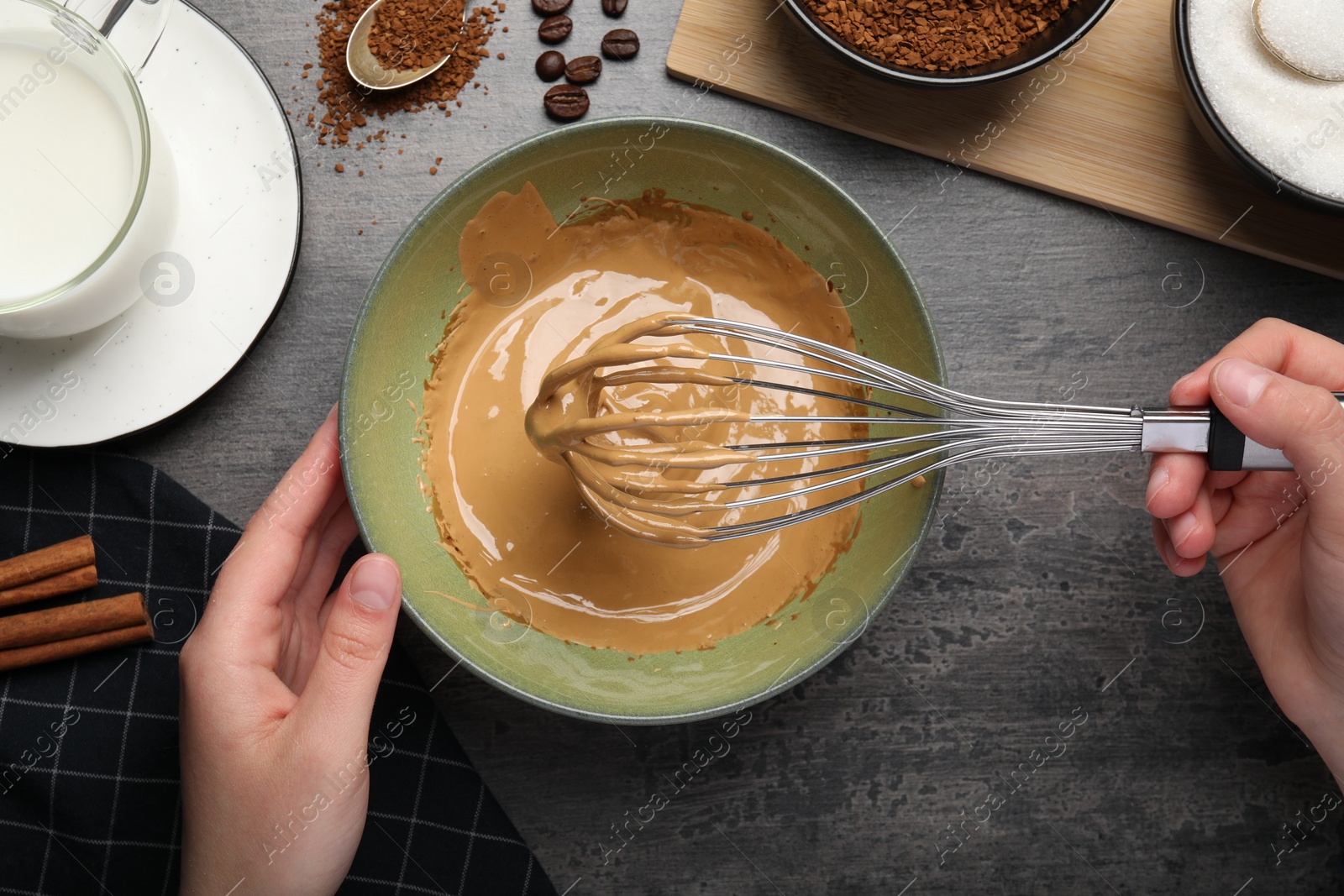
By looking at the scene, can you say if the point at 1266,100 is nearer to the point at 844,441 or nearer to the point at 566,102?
the point at 844,441

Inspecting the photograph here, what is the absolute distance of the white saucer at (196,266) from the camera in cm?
104

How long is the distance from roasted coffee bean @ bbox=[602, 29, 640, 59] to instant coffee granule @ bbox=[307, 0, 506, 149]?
16cm

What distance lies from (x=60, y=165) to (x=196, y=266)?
0.17m

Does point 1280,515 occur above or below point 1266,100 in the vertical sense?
below

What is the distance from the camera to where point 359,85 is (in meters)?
1.11

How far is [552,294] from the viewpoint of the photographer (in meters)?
1.06

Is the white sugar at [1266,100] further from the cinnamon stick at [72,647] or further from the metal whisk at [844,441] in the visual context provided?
the cinnamon stick at [72,647]

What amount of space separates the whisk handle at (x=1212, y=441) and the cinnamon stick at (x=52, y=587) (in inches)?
48.5

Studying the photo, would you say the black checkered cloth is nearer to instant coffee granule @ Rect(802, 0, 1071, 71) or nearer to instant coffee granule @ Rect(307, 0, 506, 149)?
instant coffee granule @ Rect(307, 0, 506, 149)

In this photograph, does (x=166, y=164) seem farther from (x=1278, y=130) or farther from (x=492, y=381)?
(x=1278, y=130)

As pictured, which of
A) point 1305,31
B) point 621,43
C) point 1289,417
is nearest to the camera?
point 1289,417

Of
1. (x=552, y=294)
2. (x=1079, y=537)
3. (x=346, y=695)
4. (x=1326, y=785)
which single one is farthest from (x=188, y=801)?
(x=1326, y=785)

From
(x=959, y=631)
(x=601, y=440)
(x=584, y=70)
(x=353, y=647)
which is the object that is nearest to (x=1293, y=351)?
(x=959, y=631)

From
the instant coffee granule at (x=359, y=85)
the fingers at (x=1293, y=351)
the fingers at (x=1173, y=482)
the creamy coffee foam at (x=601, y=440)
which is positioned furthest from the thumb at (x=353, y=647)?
the fingers at (x=1293, y=351)
